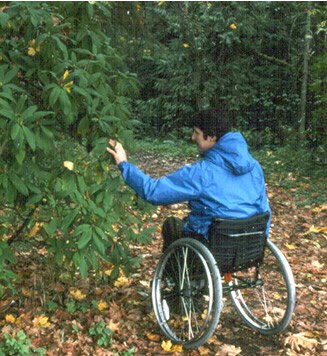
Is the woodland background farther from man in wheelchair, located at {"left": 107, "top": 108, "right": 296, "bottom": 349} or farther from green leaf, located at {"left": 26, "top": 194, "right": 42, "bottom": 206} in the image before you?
man in wheelchair, located at {"left": 107, "top": 108, "right": 296, "bottom": 349}

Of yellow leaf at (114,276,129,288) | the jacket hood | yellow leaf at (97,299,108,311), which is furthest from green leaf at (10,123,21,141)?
yellow leaf at (114,276,129,288)

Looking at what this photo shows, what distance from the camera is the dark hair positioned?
344 cm

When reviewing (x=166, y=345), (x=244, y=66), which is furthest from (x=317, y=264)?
(x=244, y=66)

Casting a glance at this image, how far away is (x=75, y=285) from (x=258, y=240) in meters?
1.66

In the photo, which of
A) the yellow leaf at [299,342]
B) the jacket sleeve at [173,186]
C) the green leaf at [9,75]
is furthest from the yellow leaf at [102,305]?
the green leaf at [9,75]

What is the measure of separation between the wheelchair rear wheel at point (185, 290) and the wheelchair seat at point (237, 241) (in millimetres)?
121

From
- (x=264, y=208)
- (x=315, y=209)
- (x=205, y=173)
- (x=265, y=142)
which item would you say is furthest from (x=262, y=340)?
(x=265, y=142)

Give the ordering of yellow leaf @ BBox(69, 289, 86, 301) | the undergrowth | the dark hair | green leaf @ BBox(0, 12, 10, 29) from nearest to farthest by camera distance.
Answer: green leaf @ BBox(0, 12, 10, 29), the dark hair, yellow leaf @ BBox(69, 289, 86, 301), the undergrowth

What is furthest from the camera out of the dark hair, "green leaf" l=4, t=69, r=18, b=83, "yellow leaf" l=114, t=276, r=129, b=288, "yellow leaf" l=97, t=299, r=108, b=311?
"yellow leaf" l=114, t=276, r=129, b=288

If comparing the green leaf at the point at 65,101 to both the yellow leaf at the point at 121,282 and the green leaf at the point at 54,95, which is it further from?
the yellow leaf at the point at 121,282

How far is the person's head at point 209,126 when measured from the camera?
3.45 metres

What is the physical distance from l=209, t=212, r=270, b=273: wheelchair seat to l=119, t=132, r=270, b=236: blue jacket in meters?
0.07

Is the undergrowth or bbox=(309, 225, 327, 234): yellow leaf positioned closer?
bbox=(309, 225, 327, 234): yellow leaf

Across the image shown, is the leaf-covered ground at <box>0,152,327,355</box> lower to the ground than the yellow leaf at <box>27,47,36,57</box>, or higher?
lower
